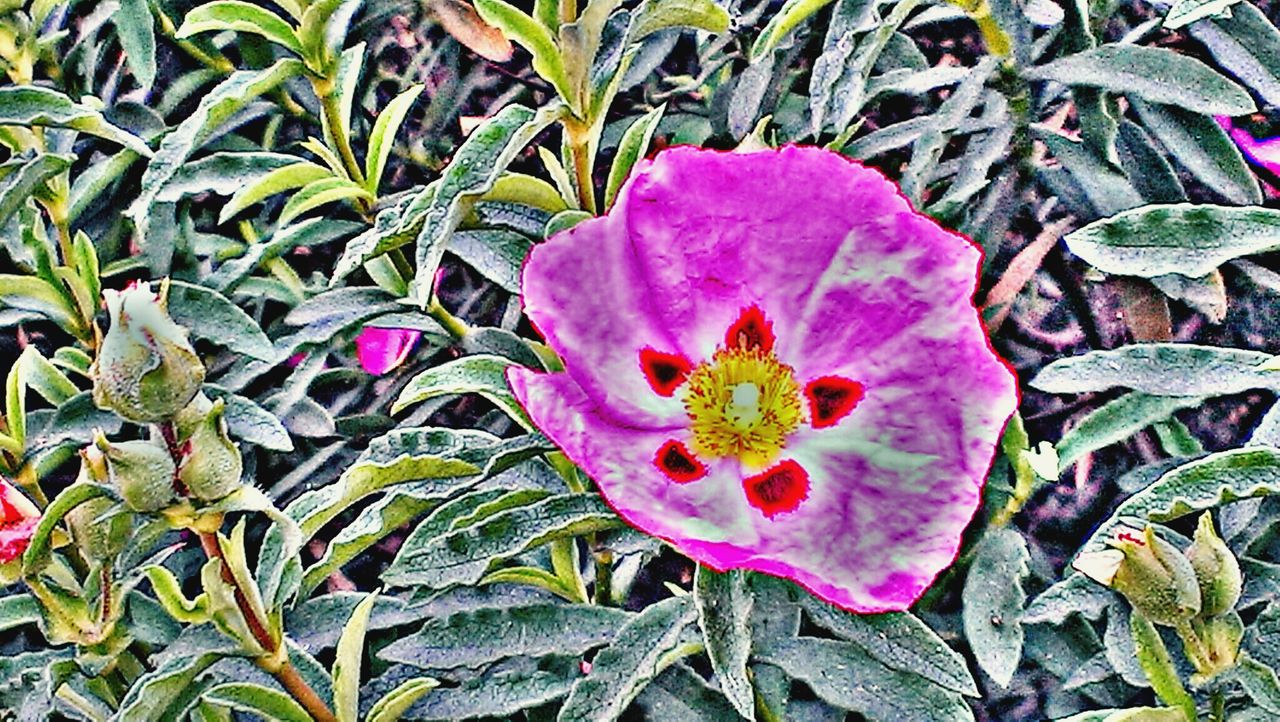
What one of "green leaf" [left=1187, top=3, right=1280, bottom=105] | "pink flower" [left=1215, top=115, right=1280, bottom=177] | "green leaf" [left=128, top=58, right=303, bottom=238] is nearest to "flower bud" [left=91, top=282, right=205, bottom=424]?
"green leaf" [left=128, top=58, right=303, bottom=238]

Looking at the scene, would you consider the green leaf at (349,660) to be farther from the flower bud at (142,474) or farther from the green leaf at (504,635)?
the flower bud at (142,474)

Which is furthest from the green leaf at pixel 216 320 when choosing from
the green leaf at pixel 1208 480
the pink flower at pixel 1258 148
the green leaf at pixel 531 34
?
the pink flower at pixel 1258 148

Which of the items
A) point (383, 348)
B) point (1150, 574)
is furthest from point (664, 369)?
point (383, 348)

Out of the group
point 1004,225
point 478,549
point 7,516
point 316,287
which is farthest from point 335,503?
point 1004,225

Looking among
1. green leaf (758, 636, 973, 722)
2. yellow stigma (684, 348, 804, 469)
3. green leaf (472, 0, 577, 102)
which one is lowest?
green leaf (758, 636, 973, 722)

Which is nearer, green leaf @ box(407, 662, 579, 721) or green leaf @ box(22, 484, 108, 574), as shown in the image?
green leaf @ box(22, 484, 108, 574)

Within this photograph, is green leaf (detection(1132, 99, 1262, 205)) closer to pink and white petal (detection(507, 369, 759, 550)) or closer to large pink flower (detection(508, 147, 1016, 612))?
large pink flower (detection(508, 147, 1016, 612))

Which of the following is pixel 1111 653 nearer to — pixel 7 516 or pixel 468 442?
pixel 468 442
